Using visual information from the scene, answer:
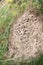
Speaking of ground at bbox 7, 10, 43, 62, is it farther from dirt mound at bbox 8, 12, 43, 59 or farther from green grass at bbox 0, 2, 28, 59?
green grass at bbox 0, 2, 28, 59

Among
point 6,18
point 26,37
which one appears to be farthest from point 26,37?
point 6,18

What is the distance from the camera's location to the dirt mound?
18.2 feet

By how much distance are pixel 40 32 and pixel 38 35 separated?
0.27 feet

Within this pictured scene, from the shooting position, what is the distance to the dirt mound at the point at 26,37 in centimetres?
554

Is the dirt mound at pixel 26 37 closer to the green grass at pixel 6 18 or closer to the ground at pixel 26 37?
the ground at pixel 26 37

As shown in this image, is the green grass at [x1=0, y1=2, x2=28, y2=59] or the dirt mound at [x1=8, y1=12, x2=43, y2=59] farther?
the green grass at [x1=0, y1=2, x2=28, y2=59]

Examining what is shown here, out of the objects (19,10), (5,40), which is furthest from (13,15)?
(5,40)

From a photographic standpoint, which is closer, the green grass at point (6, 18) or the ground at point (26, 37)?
the ground at point (26, 37)

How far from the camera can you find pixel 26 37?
5789mm

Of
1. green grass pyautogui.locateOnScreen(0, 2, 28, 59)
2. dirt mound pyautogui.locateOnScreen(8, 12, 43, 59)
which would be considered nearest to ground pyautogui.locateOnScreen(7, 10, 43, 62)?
dirt mound pyautogui.locateOnScreen(8, 12, 43, 59)

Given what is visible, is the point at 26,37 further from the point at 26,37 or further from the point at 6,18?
the point at 6,18

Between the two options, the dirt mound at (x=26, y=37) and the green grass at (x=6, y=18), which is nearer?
the dirt mound at (x=26, y=37)

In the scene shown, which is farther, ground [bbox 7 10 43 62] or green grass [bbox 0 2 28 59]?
green grass [bbox 0 2 28 59]

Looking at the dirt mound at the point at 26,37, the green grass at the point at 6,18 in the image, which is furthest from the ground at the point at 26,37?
the green grass at the point at 6,18
